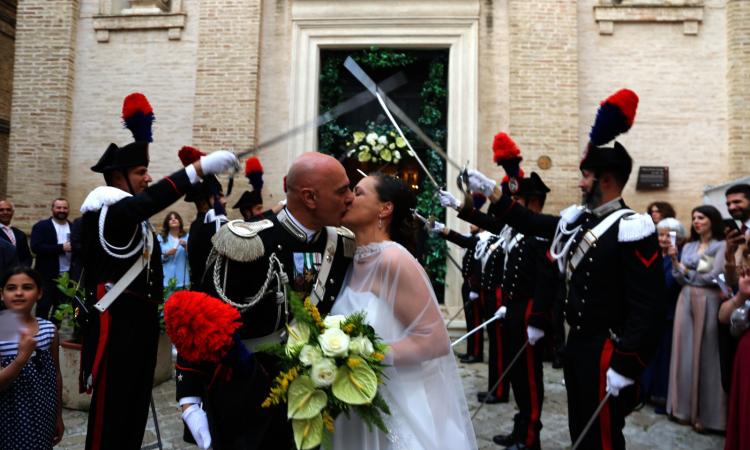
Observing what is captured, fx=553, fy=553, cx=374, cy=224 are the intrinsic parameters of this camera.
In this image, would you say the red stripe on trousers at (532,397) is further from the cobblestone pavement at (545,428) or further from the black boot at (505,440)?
the cobblestone pavement at (545,428)

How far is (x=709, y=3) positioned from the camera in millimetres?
10891

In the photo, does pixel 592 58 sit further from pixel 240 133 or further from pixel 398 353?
pixel 398 353

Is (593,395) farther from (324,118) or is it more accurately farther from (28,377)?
(28,377)

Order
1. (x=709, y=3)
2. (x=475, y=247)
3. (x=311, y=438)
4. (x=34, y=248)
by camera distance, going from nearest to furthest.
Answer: (x=311, y=438) < (x=475, y=247) < (x=34, y=248) < (x=709, y=3)

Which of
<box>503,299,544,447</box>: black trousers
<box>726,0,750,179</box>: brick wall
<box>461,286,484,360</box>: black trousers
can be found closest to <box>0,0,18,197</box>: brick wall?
<box>461,286,484,360</box>: black trousers

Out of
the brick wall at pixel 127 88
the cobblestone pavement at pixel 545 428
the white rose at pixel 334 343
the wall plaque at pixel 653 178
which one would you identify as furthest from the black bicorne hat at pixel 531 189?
the brick wall at pixel 127 88

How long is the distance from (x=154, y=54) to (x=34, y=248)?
4976 millimetres

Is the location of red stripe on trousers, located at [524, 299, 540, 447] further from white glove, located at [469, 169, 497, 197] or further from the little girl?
the little girl

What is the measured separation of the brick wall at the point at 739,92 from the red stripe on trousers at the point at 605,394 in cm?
895

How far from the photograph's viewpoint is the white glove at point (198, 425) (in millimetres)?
2079

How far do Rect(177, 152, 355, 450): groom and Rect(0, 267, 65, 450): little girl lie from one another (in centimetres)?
178

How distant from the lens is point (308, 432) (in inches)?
79.5

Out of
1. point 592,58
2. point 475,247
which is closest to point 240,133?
point 475,247

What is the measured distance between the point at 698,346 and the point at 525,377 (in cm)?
204
